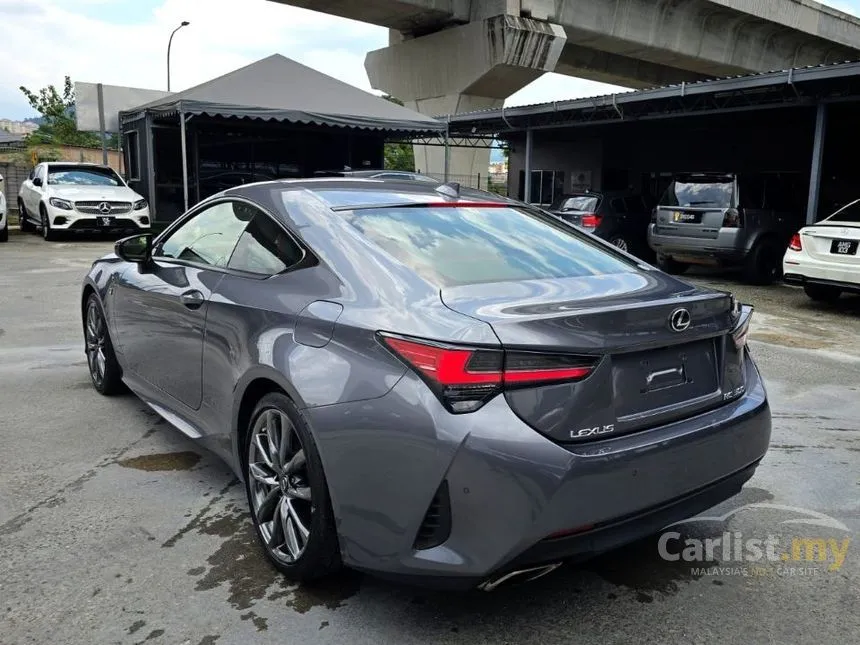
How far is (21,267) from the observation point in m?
12.2

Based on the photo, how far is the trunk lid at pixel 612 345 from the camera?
91.5 inches

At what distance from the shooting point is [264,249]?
3305mm

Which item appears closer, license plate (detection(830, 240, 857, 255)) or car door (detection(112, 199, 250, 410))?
car door (detection(112, 199, 250, 410))

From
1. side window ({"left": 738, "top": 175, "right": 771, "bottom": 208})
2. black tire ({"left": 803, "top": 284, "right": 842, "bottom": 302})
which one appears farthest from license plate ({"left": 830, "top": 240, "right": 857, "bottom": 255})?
side window ({"left": 738, "top": 175, "right": 771, "bottom": 208})

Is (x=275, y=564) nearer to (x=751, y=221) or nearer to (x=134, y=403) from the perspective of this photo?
(x=134, y=403)

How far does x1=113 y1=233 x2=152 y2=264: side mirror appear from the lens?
4309 mm

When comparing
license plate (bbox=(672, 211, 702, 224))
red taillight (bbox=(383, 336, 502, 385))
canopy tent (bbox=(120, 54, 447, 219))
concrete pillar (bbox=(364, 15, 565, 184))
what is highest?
concrete pillar (bbox=(364, 15, 565, 184))

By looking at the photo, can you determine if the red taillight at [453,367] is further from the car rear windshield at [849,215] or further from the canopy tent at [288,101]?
the canopy tent at [288,101]

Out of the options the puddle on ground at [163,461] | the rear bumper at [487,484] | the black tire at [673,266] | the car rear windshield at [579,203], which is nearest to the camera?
the rear bumper at [487,484]

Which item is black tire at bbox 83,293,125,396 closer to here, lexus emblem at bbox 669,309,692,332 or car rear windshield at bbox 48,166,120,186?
lexus emblem at bbox 669,309,692,332

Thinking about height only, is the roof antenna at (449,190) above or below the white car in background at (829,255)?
above

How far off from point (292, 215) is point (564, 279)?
116 cm

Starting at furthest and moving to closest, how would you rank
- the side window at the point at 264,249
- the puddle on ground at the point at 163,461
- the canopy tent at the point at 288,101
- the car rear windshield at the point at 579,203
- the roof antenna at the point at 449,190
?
1. the canopy tent at the point at 288,101
2. the car rear windshield at the point at 579,203
3. the puddle on ground at the point at 163,461
4. the roof antenna at the point at 449,190
5. the side window at the point at 264,249

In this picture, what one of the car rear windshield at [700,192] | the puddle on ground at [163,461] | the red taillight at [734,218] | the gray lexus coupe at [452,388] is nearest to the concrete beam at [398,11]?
the car rear windshield at [700,192]
